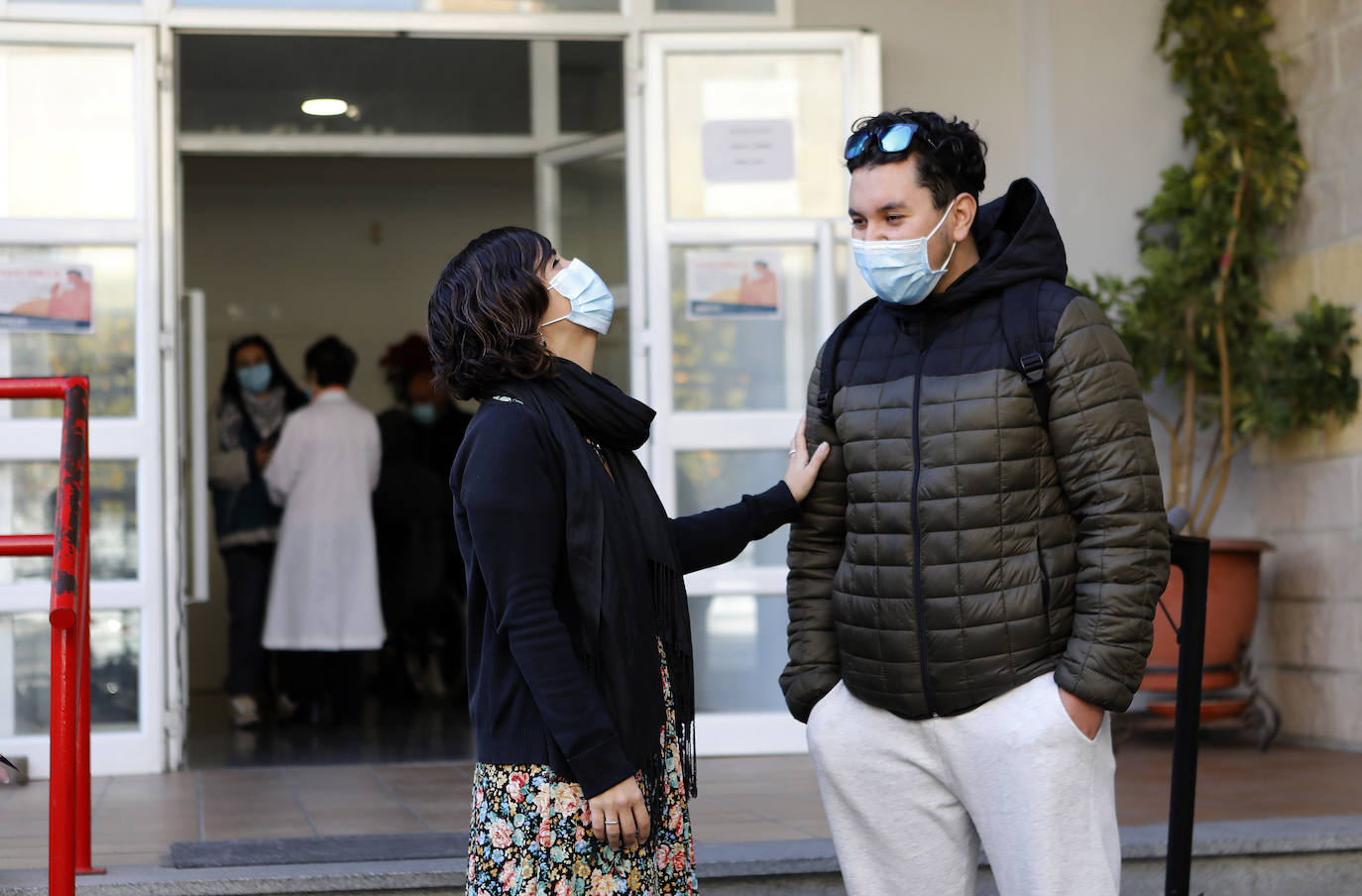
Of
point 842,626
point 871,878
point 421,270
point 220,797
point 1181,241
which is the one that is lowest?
point 220,797

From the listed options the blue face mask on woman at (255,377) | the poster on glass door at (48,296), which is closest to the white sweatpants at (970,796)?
the poster on glass door at (48,296)

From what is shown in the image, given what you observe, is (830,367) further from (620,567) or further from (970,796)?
(970,796)

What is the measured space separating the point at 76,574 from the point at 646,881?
1404 millimetres

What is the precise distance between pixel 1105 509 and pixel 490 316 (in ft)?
2.93

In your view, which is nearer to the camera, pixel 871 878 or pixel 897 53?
pixel 871 878

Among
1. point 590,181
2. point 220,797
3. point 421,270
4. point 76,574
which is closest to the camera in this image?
point 76,574

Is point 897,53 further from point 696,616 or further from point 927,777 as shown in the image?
point 927,777

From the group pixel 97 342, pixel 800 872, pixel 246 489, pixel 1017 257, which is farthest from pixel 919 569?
pixel 246 489

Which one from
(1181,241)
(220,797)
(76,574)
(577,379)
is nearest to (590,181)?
(1181,241)

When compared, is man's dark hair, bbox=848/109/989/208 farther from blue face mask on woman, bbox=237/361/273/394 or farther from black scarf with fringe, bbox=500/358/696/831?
blue face mask on woman, bbox=237/361/273/394

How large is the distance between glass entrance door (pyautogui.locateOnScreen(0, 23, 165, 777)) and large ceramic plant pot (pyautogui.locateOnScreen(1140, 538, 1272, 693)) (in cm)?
337

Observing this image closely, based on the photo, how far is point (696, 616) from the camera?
5.29m

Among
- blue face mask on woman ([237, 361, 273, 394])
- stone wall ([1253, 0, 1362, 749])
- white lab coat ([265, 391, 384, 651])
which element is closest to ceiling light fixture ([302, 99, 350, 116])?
blue face mask on woman ([237, 361, 273, 394])

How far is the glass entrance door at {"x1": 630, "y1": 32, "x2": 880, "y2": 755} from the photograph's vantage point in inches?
207
